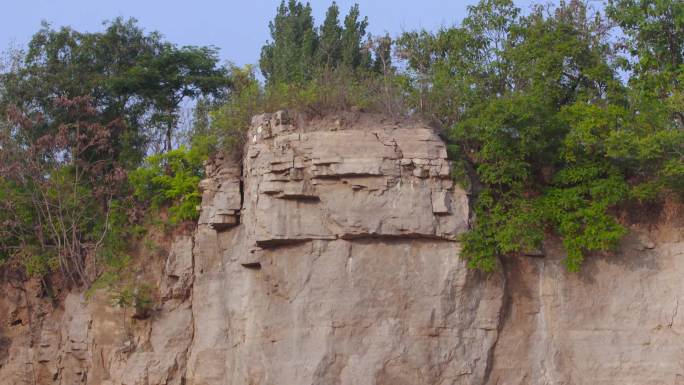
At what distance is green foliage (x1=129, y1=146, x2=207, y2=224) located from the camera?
55.0ft

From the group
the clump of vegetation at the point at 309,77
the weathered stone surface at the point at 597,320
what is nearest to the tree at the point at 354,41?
the clump of vegetation at the point at 309,77

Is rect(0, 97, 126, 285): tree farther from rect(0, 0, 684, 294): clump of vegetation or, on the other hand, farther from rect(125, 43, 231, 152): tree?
rect(125, 43, 231, 152): tree

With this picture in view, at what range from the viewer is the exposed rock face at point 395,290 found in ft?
46.3

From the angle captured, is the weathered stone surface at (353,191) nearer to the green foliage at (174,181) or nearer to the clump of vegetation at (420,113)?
the clump of vegetation at (420,113)

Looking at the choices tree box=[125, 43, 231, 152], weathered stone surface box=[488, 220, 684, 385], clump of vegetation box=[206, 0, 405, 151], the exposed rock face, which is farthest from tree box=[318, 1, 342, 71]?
weathered stone surface box=[488, 220, 684, 385]

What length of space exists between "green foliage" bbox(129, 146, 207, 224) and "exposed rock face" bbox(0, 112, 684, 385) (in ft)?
5.38

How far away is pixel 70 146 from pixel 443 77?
7.74 m

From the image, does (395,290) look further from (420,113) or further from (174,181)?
(174,181)

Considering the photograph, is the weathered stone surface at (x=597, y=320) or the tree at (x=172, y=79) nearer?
the weathered stone surface at (x=597, y=320)

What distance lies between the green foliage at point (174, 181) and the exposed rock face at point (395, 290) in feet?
5.38

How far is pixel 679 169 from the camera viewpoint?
46.3 feet

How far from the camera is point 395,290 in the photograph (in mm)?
14180

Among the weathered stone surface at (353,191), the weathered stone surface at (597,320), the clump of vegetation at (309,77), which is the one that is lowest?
the weathered stone surface at (597,320)

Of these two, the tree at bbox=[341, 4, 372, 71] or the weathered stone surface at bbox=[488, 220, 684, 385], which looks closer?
the weathered stone surface at bbox=[488, 220, 684, 385]
